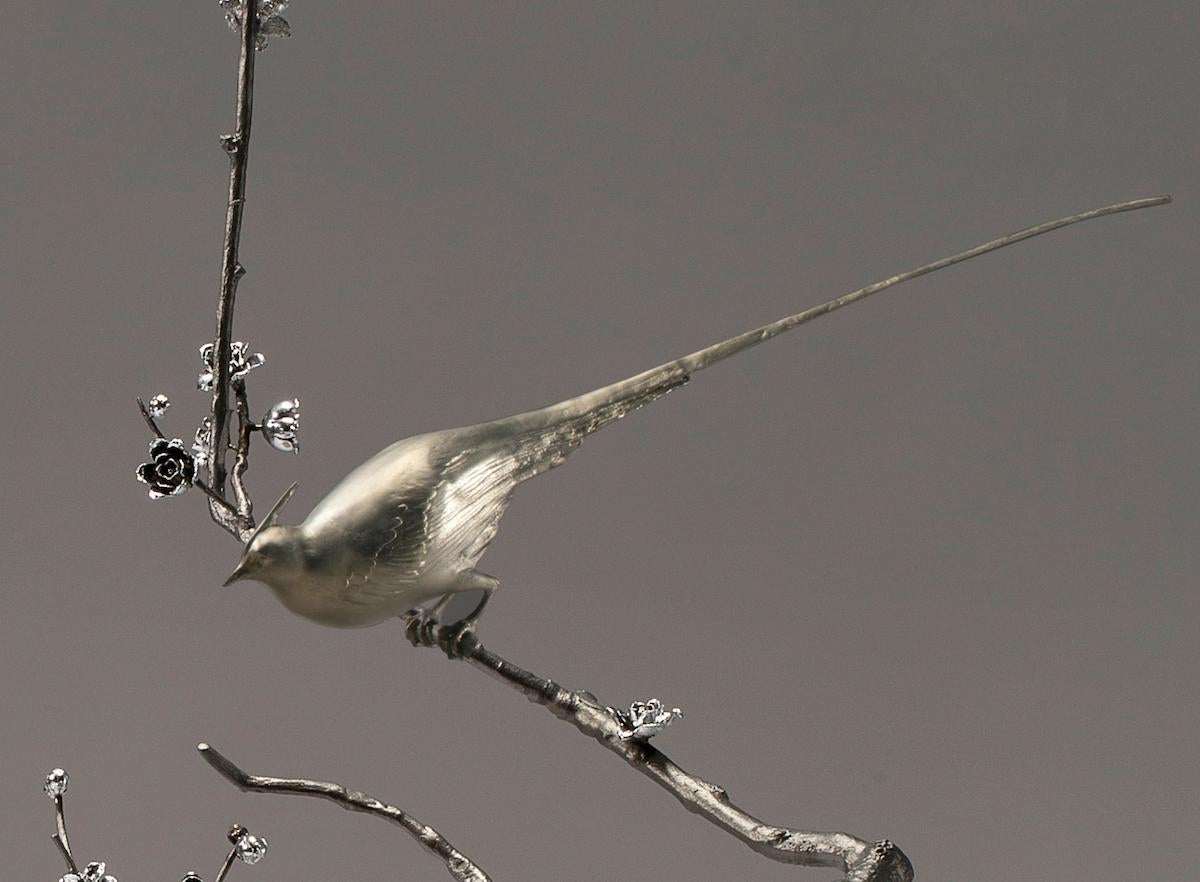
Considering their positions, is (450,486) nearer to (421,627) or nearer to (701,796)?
(421,627)

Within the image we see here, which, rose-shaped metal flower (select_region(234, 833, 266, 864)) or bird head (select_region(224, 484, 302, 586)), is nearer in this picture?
bird head (select_region(224, 484, 302, 586))

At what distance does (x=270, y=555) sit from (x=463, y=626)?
0.20 meters

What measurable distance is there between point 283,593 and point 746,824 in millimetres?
351

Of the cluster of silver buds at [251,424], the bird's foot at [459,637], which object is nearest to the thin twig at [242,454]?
the cluster of silver buds at [251,424]

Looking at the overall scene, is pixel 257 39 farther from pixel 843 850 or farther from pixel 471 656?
pixel 843 850

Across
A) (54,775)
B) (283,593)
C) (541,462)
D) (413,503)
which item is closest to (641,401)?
(541,462)

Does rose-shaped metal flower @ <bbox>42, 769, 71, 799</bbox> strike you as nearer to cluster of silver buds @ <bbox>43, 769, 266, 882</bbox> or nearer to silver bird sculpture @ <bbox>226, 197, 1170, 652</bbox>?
cluster of silver buds @ <bbox>43, 769, 266, 882</bbox>

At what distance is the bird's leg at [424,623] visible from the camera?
1211 millimetres

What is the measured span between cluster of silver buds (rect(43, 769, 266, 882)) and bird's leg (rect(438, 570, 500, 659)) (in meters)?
0.19

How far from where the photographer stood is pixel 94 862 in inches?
45.0

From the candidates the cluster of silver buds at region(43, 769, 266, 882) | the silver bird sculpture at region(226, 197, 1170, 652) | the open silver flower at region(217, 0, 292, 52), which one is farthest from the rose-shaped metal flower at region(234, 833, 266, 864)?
the open silver flower at region(217, 0, 292, 52)

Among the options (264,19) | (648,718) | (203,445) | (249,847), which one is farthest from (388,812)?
(264,19)

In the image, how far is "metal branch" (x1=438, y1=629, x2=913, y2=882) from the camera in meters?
1.02

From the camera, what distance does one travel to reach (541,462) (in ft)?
3.84
